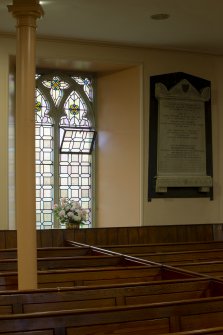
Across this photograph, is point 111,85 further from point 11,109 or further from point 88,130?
point 11,109

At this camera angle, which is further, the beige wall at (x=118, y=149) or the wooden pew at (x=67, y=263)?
the beige wall at (x=118, y=149)

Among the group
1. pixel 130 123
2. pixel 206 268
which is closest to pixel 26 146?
pixel 206 268

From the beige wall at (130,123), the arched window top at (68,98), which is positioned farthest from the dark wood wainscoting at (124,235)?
the arched window top at (68,98)

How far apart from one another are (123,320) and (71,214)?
4634mm

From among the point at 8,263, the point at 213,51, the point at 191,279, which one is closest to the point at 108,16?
the point at 213,51

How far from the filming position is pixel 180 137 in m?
9.02

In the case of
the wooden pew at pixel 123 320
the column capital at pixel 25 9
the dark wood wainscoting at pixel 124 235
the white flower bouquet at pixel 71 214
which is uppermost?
the column capital at pixel 25 9

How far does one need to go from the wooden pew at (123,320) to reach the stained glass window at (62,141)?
17.7 ft

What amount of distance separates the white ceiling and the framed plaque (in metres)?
0.61

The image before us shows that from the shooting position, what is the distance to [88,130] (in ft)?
31.0

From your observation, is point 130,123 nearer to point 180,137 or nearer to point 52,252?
point 180,137

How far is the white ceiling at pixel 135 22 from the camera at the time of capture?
22.5 feet

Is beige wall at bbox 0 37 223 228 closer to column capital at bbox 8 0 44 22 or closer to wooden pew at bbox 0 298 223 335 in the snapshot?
column capital at bbox 8 0 44 22

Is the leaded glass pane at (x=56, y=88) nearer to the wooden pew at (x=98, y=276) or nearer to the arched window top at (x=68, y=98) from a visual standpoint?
the arched window top at (x=68, y=98)
